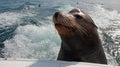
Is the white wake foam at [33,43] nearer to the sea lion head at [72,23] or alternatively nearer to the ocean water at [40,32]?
the ocean water at [40,32]

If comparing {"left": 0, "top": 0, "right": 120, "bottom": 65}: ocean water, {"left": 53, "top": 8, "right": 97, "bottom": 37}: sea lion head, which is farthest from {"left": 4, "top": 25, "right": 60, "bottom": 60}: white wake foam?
{"left": 53, "top": 8, "right": 97, "bottom": 37}: sea lion head

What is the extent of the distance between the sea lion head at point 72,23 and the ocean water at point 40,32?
309 cm

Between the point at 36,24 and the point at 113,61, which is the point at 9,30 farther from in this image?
the point at 113,61

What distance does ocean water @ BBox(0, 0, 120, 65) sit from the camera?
9.62 meters

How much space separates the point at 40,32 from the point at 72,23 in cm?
663

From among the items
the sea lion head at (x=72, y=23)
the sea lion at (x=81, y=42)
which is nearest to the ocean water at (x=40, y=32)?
the sea lion at (x=81, y=42)

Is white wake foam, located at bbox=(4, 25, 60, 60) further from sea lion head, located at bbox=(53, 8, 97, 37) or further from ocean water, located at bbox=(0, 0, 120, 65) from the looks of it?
sea lion head, located at bbox=(53, 8, 97, 37)

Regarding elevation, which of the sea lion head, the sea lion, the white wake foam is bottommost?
the white wake foam

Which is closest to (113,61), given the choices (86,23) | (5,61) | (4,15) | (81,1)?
(86,23)

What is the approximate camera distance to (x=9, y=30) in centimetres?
1159

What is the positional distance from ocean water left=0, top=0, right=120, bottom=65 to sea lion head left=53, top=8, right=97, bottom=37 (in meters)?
3.09

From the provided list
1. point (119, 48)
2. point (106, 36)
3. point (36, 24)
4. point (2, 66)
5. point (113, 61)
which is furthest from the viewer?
point (36, 24)

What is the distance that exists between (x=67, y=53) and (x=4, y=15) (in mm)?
9501

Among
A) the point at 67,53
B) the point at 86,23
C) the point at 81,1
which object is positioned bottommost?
the point at 81,1
